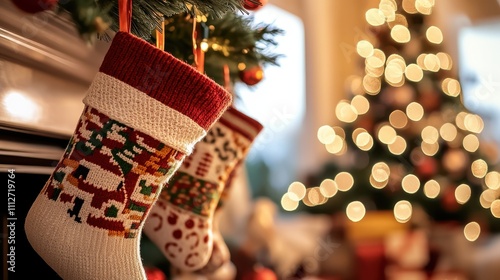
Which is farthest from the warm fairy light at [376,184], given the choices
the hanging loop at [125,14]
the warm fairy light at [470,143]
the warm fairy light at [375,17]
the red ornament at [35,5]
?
the red ornament at [35,5]

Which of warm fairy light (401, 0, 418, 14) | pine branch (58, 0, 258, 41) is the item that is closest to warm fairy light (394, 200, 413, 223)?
warm fairy light (401, 0, 418, 14)

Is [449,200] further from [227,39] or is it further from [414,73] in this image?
[227,39]

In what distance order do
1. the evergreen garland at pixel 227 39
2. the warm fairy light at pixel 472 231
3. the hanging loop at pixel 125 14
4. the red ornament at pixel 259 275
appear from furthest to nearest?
the warm fairy light at pixel 472 231, the red ornament at pixel 259 275, the evergreen garland at pixel 227 39, the hanging loop at pixel 125 14

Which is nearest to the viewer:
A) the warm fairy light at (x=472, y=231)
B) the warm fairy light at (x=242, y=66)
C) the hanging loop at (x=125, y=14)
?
the hanging loop at (x=125, y=14)

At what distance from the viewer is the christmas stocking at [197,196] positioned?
1259 millimetres

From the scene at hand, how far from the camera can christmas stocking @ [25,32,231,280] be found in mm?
906

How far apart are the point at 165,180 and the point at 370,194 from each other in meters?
2.27

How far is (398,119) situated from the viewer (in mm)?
3100

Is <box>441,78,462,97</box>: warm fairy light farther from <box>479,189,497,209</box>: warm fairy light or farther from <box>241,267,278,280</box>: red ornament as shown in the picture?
<box>241,267,278,280</box>: red ornament

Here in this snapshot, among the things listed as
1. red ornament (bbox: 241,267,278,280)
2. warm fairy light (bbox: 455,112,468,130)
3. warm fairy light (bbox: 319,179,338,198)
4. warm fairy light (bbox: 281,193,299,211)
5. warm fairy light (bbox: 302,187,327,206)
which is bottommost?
warm fairy light (bbox: 281,193,299,211)

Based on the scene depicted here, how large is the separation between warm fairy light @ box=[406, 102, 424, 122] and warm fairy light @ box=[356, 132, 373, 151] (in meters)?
0.23

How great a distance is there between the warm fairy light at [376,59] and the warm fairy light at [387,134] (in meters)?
0.32

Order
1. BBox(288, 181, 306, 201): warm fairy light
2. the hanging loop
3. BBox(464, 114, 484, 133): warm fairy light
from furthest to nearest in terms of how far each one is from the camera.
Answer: BBox(288, 181, 306, 201): warm fairy light → BBox(464, 114, 484, 133): warm fairy light → the hanging loop

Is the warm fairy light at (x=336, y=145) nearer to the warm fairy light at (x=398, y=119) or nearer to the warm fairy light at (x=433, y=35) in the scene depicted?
the warm fairy light at (x=398, y=119)
